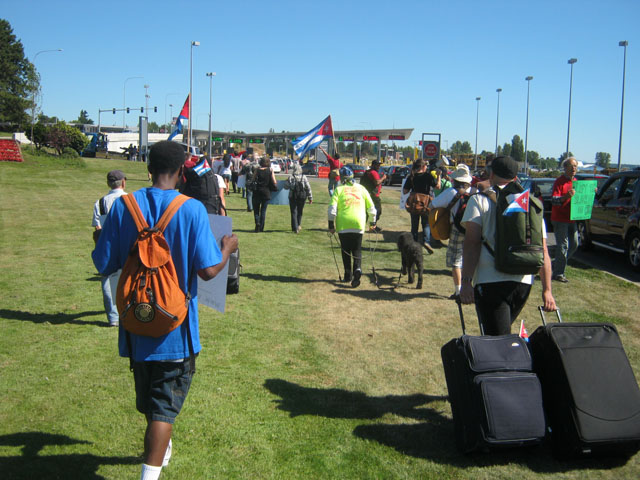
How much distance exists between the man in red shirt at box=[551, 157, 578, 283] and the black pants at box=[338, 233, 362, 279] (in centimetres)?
316

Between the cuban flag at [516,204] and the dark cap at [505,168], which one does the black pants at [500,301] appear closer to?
the cuban flag at [516,204]

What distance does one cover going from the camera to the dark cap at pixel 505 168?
4.07 metres

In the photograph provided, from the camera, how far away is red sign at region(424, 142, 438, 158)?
86.0ft

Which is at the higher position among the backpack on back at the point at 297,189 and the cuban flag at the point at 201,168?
the cuban flag at the point at 201,168

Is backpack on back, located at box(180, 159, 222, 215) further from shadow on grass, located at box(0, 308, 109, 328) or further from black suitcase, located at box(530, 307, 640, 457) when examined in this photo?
black suitcase, located at box(530, 307, 640, 457)

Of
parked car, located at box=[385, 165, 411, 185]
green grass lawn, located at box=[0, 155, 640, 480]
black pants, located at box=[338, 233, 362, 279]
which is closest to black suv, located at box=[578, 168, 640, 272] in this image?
green grass lawn, located at box=[0, 155, 640, 480]

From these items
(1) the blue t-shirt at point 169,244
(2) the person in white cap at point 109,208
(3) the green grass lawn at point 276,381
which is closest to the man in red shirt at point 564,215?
(3) the green grass lawn at point 276,381

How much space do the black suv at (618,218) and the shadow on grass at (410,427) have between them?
7652 mm

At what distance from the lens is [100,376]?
4.99 metres

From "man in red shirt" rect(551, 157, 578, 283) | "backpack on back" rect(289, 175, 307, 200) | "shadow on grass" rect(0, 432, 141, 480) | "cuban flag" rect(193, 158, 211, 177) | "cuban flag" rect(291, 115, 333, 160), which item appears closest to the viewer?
"shadow on grass" rect(0, 432, 141, 480)

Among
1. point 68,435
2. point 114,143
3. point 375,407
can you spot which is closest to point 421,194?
point 375,407

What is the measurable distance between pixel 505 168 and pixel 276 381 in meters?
2.70

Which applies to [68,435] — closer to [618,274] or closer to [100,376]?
[100,376]

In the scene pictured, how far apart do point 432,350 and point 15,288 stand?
6009 mm
